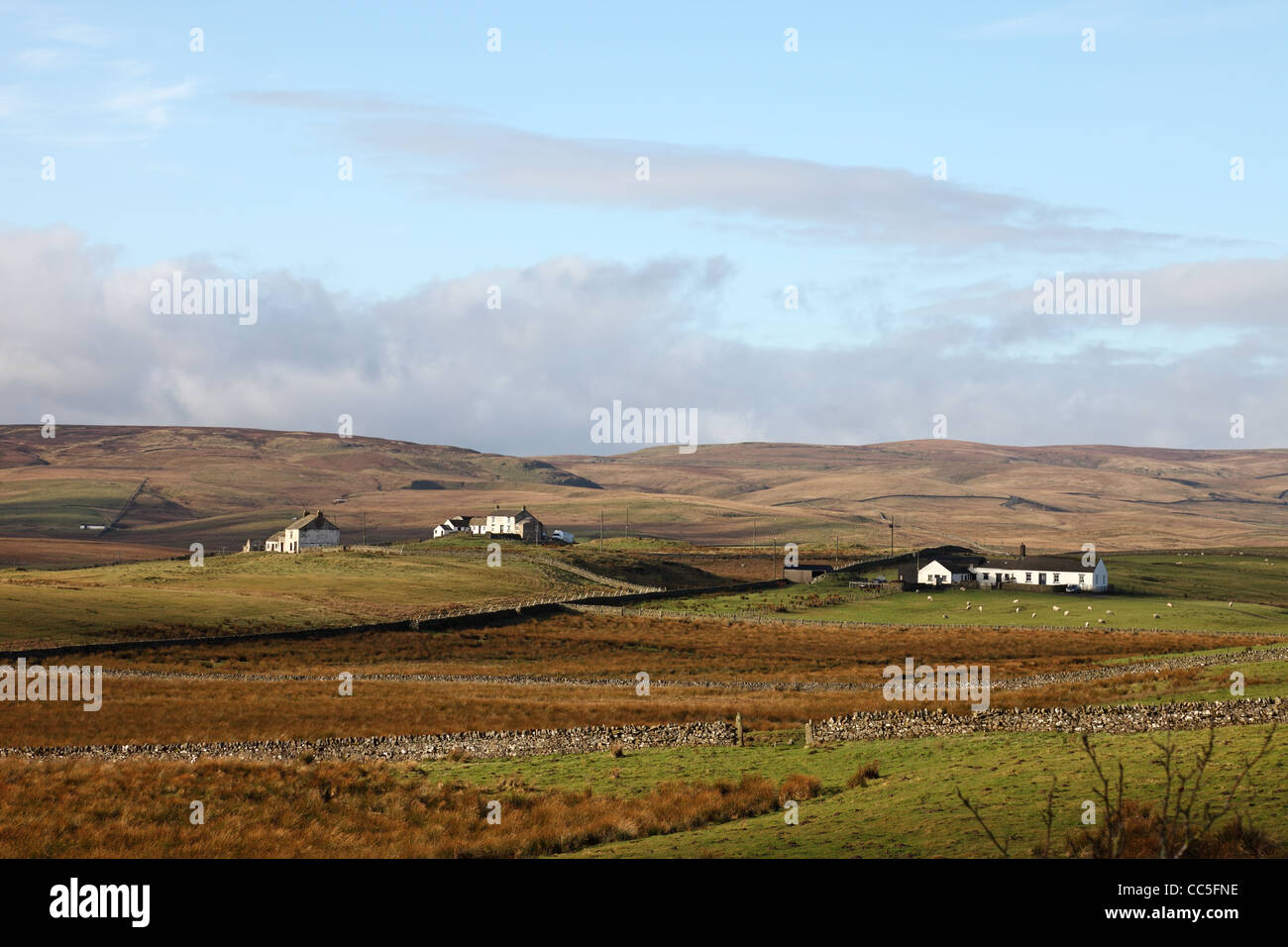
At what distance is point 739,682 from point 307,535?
12331 cm

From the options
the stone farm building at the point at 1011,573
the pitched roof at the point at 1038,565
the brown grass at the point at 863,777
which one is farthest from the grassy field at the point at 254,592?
the brown grass at the point at 863,777

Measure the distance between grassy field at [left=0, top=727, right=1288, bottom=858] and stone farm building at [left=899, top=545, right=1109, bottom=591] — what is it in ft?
309

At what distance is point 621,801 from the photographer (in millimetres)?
24953

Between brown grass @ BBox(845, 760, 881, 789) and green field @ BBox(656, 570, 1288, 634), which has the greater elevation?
green field @ BBox(656, 570, 1288, 634)

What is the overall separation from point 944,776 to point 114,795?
17.7 metres

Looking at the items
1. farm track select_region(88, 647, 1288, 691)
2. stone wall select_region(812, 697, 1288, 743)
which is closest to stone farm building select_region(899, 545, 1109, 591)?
farm track select_region(88, 647, 1288, 691)

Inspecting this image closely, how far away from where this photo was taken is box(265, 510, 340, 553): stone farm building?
170 metres

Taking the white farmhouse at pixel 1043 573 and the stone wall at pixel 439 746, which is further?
the white farmhouse at pixel 1043 573

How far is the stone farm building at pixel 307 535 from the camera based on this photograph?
170375mm

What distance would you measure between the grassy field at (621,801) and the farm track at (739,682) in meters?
22.7

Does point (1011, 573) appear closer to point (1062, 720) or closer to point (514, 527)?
point (514, 527)

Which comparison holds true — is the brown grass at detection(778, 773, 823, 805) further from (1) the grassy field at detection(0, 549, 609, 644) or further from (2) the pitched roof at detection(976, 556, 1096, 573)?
(2) the pitched roof at detection(976, 556, 1096, 573)

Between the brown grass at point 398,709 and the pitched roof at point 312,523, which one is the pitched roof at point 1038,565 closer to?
the brown grass at point 398,709

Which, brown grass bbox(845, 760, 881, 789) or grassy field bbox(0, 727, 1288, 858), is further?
brown grass bbox(845, 760, 881, 789)
